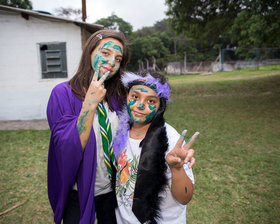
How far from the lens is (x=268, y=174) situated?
3934mm

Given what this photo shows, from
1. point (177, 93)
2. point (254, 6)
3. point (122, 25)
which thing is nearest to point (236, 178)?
point (254, 6)

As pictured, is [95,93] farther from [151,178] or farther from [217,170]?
[217,170]

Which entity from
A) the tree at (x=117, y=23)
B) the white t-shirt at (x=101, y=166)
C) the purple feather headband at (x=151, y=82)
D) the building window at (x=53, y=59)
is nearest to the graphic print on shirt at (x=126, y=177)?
the white t-shirt at (x=101, y=166)

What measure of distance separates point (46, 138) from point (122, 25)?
44179mm

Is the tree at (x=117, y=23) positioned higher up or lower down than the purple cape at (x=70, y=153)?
higher up

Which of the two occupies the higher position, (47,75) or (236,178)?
(47,75)

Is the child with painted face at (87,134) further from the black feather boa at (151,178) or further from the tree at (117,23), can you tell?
the tree at (117,23)

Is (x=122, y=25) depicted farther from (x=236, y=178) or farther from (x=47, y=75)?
(x=236, y=178)

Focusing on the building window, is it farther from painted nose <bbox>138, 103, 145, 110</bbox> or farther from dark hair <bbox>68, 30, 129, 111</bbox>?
painted nose <bbox>138, 103, 145, 110</bbox>

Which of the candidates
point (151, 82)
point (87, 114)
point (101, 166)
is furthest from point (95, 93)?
point (101, 166)

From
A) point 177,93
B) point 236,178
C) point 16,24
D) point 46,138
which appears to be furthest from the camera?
point 177,93

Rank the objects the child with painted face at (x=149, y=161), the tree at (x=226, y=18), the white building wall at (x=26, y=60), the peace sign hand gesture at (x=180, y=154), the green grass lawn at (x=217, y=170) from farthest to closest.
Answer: the white building wall at (x=26, y=60), the tree at (x=226, y=18), the green grass lawn at (x=217, y=170), the child with painted face at (x=149, y=161), the peace sign hand gesture at (x=180, y=154)

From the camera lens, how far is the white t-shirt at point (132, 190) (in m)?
1.46

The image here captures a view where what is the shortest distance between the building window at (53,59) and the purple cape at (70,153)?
7.20 meters
